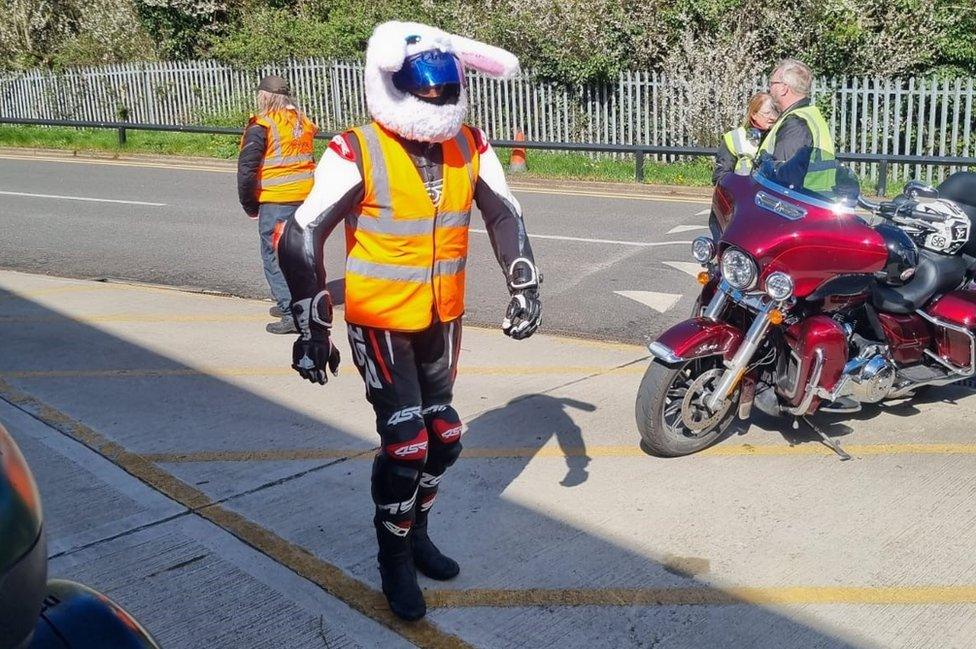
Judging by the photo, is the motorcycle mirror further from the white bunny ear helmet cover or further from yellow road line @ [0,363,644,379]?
the white bunny ear helmet cover

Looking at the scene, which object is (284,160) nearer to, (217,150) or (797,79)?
(797,79)

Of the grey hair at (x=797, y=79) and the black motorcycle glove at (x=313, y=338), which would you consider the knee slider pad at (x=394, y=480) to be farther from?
the grey hair at (x=797, y=79)

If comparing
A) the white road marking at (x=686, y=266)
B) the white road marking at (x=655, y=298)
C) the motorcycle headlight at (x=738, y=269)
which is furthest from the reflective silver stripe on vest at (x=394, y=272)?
the white road marking at (x=686, y=266)

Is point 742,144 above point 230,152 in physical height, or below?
above

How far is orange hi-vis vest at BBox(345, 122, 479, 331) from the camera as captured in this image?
3.73m

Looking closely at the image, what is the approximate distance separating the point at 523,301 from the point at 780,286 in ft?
4.59

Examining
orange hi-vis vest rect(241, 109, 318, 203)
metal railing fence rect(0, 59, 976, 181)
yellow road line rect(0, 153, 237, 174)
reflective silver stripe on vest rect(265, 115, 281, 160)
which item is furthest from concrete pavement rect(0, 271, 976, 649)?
yellow road line rect(0, 153, 237, 174)

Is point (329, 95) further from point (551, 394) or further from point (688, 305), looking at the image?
point (551, 394)

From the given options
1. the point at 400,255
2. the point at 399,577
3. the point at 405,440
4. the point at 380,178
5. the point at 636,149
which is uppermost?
the point at 380,178

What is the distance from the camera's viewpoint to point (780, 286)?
482 centimetres

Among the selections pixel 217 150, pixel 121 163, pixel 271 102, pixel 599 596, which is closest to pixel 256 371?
pixel 271 102

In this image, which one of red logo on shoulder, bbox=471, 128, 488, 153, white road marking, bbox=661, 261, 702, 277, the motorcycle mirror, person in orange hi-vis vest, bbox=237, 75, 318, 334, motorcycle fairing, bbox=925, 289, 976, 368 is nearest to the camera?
red logo on shoulder, bbox=471, 128, 488, 153

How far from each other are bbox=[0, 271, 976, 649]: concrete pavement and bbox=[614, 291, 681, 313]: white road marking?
5.53 ft

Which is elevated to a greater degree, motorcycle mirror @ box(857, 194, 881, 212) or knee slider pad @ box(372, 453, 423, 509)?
motorcycle mirror @ box(857, 194, 881, 212)
